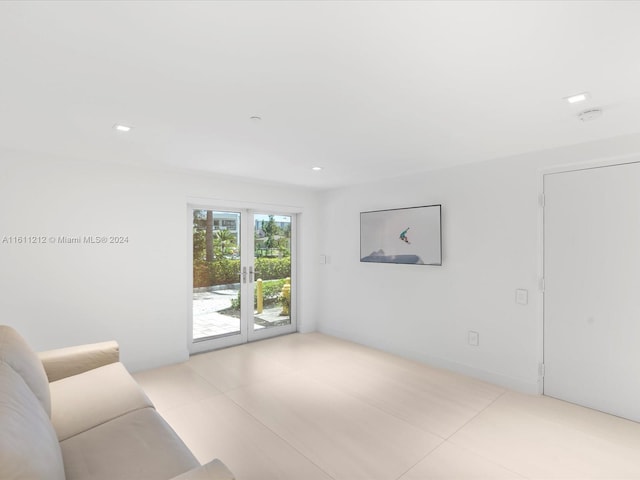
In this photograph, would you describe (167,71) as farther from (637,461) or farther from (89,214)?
(637,461)

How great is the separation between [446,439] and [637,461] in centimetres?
122

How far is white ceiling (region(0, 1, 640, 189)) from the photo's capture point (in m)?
1.26

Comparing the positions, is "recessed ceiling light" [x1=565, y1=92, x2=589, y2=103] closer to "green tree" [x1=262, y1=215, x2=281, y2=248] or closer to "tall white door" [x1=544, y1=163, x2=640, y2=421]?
"tall white door" [x1=544, y1=163, x2=640, y2=421]

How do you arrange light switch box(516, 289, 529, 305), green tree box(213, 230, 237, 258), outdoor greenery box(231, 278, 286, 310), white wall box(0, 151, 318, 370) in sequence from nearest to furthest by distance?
white wall box(0, 151, 318, 370), light switch box(516, 289, 529, 305), green tree box(213, 230, 237, 258), outdoor greenery box(231, 278, 286, 310)

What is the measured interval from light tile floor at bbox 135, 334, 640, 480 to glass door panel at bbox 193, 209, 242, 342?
769mm

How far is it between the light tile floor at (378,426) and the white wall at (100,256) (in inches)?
24.6

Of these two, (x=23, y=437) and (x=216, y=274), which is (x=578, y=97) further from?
(x=216, y=274)

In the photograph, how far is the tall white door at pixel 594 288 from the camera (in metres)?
2.71

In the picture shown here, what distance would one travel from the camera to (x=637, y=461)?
7.34 ft

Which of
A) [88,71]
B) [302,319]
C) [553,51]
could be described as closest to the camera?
[553,51]

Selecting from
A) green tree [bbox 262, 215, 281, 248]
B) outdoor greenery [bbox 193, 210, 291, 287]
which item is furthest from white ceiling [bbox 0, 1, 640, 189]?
green tree [bbox 262, 215, 281, 248]

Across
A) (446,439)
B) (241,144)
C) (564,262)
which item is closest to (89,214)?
(241,144)

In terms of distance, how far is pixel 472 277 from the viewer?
3623 millimetres

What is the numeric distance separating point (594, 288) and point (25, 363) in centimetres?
426
